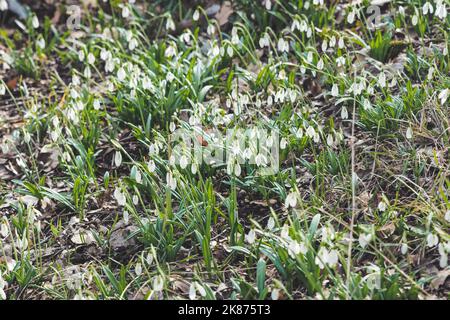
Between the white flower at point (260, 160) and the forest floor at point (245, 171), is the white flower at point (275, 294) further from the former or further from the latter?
the white flower at point (260, 160)

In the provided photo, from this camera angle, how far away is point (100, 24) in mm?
5766

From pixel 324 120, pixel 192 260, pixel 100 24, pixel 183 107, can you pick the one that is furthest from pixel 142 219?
pixel 100 24

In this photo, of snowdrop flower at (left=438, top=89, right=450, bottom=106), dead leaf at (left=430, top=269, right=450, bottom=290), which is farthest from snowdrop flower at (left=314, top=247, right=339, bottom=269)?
snowdrop flower at (left=438, top=89, right=450, bottom=106)

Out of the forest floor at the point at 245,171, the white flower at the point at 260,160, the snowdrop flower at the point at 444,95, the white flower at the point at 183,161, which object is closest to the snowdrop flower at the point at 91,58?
the forest floor at the point at 245,171

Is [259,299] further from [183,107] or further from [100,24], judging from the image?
[100,24]

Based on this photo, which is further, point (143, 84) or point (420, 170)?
point (143, 84)

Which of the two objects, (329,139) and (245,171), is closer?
(329,139)

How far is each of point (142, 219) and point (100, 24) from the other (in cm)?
243

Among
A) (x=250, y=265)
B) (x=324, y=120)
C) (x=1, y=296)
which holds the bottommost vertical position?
(x=1, y=296)

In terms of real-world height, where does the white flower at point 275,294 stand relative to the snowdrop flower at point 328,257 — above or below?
below

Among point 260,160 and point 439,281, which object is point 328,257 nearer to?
point 439,281

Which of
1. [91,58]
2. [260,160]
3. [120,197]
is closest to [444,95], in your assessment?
[260,160]

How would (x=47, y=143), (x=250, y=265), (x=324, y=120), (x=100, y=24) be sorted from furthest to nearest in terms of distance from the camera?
(x=100, y=24), (x=47, y=143), (x=324, y=120), (x=250, y=265)

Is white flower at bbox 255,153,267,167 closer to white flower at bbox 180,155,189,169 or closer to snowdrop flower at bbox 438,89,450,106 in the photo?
white flower at bbox 180,155,189,169
